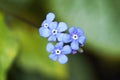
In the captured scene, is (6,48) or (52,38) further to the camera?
(6,48)

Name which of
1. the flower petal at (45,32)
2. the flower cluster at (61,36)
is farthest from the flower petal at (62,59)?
the flower petal at (45,32)

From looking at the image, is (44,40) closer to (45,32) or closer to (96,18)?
(96,18)

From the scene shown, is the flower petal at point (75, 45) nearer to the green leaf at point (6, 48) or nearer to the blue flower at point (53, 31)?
the blue flower at point (53, 31)

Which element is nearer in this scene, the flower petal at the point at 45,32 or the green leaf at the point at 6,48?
the flower petal at the point at 45,32

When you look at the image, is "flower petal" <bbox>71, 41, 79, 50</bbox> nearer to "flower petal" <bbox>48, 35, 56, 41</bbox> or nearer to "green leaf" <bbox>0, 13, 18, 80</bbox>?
"flower petal" <bbox>48, 35, 56, 41</bbox>

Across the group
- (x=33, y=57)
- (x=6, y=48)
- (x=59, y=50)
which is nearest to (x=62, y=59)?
(x=59, y=50)

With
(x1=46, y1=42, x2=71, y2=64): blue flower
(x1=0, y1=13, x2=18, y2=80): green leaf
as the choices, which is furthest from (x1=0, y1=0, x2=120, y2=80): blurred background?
(x1=46, y1=42, x2=71, y2=64): blue flower
